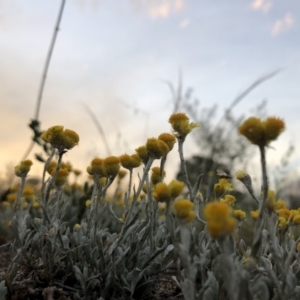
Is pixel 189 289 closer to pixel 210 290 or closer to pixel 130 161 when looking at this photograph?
pixel 210 290

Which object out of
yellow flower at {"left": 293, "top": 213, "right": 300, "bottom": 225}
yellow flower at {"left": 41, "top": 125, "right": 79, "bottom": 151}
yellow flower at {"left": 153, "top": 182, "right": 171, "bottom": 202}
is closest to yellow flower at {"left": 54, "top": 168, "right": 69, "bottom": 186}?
yellow flower at {"left": 41, "top": 125, "right": 79, "bottom": 151}

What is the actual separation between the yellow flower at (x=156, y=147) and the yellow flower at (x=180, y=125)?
75 millimetres

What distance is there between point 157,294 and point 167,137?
605mm

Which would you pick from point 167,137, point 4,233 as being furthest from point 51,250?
point 4,233

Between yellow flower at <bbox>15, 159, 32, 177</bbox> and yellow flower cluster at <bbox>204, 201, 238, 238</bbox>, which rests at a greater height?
yellow flower at <bbox>15, 159, 32, 177</bbox>

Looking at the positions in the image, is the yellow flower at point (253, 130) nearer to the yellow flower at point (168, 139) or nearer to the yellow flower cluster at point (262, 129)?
the yellow flower cluster at point (262, 129)

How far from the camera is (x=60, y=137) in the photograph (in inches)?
62.2

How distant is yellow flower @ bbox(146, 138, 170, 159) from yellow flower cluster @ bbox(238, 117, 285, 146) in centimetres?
39

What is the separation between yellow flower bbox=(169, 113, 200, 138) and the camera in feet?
4.88

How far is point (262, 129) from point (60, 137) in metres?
0.76

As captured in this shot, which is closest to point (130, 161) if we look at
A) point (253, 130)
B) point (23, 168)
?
point (23, 168)

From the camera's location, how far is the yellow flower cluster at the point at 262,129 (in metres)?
1.07

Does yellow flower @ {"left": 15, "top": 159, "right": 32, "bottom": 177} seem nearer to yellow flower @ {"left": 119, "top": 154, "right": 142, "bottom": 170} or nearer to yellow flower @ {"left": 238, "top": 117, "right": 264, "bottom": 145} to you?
yellow flower @ {"left": 119, "top": 154, "right": 142, "bottom": 170}

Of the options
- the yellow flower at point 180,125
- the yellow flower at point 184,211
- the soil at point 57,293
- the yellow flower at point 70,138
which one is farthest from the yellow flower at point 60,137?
the yellow flower at point 184,211
